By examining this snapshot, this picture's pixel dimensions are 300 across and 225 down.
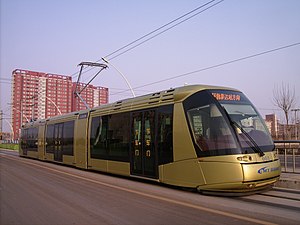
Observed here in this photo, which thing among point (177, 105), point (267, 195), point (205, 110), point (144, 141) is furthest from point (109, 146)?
point (267, 195)

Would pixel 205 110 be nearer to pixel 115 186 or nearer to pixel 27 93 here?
pixel 115 186

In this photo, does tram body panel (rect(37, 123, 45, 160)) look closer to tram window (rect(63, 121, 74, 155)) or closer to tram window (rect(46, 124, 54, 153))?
tram window (rect(46, 124, 54, 153))

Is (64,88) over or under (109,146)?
over

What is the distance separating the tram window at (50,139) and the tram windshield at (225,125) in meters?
13.8

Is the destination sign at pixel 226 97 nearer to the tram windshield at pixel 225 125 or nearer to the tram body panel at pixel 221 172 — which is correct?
the tram windshield at pixel 225 125

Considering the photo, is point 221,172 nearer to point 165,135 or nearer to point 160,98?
point 165,135

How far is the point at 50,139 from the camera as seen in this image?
2111cm

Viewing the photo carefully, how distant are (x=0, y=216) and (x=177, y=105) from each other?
5.46 metres

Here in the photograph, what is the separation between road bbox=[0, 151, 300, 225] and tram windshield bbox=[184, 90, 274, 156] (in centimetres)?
128

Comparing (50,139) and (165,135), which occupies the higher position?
(165,135)

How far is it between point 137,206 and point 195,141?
253cm

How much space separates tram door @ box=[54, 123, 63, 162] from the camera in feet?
63.2

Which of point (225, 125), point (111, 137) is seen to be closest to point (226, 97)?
point (225, 125)

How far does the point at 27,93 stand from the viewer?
177ft
